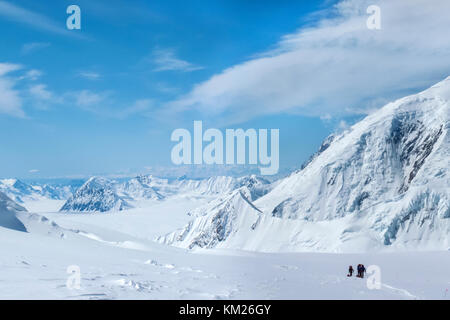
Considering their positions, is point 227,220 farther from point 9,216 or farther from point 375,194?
point 9,216

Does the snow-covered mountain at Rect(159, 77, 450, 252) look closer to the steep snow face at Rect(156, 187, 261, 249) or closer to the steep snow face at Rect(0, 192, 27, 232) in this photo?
the steep snow face at Rect(156, 187, 261, 249)

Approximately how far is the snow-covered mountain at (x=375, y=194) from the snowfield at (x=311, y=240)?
0.40 metres

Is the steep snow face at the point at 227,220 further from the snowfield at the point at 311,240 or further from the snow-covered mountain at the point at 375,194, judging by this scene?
the snow-covered mountain at the point at 375,194

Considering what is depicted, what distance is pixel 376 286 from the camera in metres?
23.0

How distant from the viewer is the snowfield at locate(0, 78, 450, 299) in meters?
18.3

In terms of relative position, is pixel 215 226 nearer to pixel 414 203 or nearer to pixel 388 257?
pixel 414 203

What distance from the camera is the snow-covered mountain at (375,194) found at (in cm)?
10850

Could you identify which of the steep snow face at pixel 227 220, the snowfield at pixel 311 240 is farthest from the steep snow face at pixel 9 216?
the steep snow face at pixel 227 220

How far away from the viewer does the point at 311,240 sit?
127000 millimetres

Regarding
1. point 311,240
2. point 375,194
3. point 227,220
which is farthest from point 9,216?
point 227,220

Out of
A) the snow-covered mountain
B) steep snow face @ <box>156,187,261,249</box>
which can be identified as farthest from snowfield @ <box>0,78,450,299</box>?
steep snow face @ <box>156,187,261,249</box>
